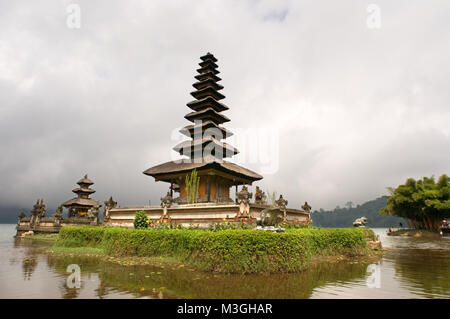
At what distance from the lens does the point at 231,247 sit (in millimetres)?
9398

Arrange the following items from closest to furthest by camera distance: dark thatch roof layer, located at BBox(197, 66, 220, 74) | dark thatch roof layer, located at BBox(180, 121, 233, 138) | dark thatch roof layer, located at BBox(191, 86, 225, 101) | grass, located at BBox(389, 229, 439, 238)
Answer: dark thatch roof layer, located at BBox(180, 121, 233, 138), dark thatch roof layer, located at BBox(191, 86, 225, 101), dark thatch roof layer, located at BBox(197, 66, 220, 74), grass, located at BBox(389, 229, 439, 238)

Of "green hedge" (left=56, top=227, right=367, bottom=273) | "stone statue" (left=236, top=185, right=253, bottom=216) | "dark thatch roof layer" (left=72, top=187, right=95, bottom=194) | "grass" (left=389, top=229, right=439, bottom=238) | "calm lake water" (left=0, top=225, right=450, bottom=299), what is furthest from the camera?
"dark thatch roof layer" (left=72, top=187, right=95, bottom=194)

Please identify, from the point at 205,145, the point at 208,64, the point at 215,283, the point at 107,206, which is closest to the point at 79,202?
the point at 107,206

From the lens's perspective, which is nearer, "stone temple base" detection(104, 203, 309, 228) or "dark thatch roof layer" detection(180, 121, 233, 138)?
"stone temple base" detection(104, 203, 309, 228)

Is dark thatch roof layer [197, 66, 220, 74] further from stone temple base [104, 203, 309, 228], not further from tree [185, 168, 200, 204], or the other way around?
stone temple base [104, 203, 309, 228]

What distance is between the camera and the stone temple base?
1683 centimetres

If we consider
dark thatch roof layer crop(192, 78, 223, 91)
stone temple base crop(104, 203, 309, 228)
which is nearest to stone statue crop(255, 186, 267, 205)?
stone temple base crop(104, 203, 309, 228)

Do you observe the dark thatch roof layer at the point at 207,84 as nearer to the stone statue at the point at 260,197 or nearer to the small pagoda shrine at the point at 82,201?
the stone statue at the point at 260,197

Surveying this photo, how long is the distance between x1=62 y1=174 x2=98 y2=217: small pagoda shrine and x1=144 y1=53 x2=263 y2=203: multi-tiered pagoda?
24087mm

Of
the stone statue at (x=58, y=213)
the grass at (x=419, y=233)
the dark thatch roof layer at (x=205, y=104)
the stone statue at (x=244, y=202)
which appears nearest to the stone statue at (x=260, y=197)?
the stone statue at (x=244, y=202)

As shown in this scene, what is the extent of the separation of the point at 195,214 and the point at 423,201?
1843 inches

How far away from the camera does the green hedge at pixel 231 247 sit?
9.22 m
